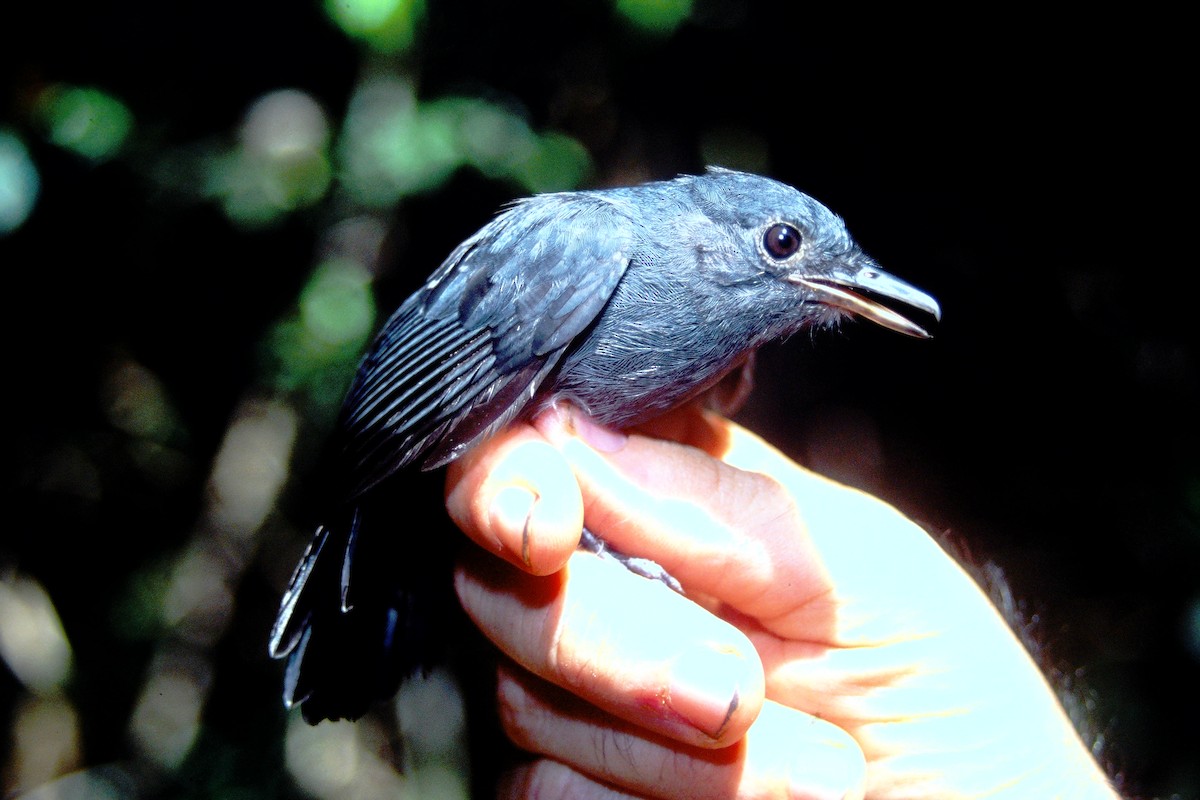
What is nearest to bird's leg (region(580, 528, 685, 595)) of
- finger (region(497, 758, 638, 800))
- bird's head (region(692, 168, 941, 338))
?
finger (region(497, 758, 638, 800))

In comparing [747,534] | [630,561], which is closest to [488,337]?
[630,561]

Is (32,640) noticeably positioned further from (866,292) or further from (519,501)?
(866,292)

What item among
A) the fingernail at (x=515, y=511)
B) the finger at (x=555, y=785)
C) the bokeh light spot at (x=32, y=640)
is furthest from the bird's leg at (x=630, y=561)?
the bokeh light spot at (x=32, y=640)

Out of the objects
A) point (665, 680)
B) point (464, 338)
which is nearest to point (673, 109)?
point (464, 338)

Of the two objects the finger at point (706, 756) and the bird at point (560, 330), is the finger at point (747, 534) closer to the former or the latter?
the bird at point (560, 330)

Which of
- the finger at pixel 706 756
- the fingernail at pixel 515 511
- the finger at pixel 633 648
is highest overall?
the fingernail at pixel 515 511

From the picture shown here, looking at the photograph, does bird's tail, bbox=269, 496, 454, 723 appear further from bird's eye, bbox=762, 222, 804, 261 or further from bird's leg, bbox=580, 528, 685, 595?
bird's eye, bbox=762, 222, 804, 261
